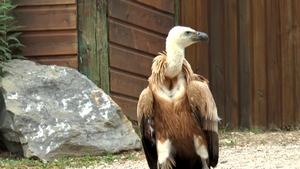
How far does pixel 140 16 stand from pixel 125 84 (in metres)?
0.98

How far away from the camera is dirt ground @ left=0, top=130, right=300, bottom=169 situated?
27.7 feet

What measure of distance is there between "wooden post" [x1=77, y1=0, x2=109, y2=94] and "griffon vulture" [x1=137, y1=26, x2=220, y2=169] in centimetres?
285

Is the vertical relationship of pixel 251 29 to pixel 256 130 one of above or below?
above

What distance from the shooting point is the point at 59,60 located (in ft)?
33.9

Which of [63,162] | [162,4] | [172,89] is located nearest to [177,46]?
[172,89]

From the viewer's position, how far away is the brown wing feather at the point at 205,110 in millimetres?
7277

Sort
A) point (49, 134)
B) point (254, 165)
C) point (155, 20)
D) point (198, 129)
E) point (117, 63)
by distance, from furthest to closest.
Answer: point (155, 20)
point (117, 63)
point (49, 134)
point (254, 165)
point (198, 129)

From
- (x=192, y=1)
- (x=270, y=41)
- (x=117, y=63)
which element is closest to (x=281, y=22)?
(x=270, y=41)

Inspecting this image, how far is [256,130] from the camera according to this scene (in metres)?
11.1

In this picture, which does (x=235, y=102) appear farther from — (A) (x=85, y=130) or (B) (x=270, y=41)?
(A) (x=85, y=130)

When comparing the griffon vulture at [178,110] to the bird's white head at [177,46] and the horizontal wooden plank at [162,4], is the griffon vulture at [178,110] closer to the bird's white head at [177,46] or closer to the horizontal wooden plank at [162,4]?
the bird's white head at [177,46]

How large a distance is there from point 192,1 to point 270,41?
1221mm

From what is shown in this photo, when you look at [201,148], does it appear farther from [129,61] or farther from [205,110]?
[129,61]

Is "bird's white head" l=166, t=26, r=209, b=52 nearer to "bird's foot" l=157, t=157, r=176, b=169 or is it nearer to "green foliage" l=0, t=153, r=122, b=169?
"bird's foot" l=157, t=157, r=176, b=169
